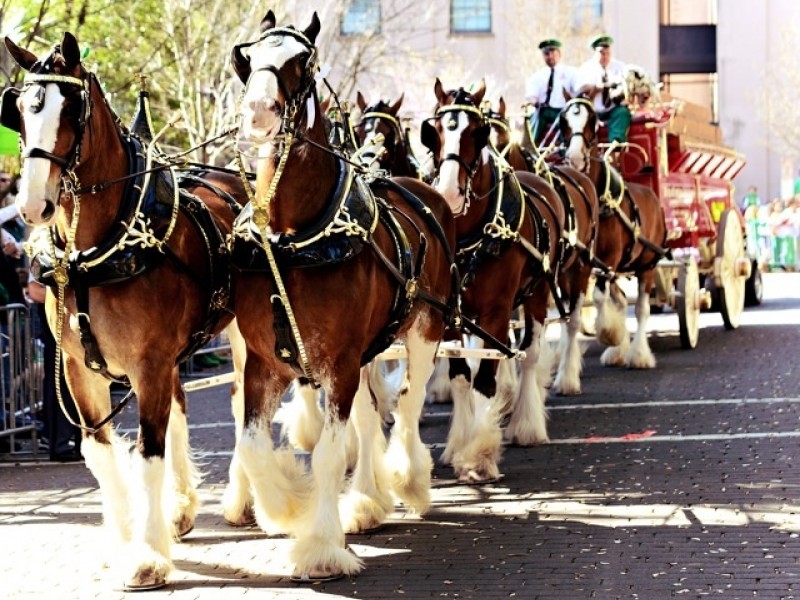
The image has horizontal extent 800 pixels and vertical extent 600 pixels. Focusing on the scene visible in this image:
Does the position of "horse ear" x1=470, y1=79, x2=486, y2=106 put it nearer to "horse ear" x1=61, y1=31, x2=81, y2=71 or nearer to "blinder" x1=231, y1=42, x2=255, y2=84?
"blinder" x1=231, y1=42, x2=255, y2=84

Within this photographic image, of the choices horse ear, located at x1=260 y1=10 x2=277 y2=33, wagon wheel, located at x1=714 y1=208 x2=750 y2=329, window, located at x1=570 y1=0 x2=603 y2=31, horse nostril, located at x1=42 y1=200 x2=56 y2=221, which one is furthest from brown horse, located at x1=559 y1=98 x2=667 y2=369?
window, located at x1=570 y1=0 x2=603 y2=31

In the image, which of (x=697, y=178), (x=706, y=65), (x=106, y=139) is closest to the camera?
(x=106, y=139)

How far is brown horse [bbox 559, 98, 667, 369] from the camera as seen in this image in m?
13.1

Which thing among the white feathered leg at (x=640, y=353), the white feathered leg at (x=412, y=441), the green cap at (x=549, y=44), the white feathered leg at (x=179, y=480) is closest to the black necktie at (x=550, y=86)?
the green cap at (x=549, y=44)

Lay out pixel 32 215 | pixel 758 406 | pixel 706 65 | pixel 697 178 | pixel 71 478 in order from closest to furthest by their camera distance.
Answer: pixel 32 215, pixel 71 478, pixel 758 406, pixel 697 178, pixel 706 65

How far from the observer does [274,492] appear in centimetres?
694

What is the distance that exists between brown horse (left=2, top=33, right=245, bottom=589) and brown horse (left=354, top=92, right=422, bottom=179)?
3.98 m

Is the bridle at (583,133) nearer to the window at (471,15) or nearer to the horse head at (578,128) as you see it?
the horse head at (578,128)

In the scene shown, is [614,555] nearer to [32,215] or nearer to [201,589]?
[201,589]

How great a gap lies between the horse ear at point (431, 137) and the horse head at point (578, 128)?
4.10 metres

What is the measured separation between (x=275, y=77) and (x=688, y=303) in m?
10.1

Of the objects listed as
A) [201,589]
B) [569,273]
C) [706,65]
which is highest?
[706,65]

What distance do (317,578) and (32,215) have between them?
2.18 metres

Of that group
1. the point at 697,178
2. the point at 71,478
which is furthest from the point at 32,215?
the point at 697,178
